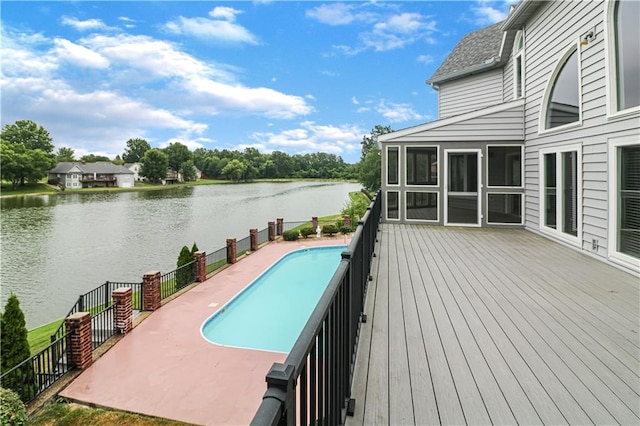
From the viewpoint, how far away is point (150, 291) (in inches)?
362

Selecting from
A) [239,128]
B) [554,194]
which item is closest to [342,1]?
[554,194]

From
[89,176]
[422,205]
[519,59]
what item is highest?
[89,176]

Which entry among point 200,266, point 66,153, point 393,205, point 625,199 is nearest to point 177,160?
point 66,153

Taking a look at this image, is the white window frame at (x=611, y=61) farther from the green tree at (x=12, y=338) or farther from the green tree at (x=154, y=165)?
the green tree at (x=154, y=165)

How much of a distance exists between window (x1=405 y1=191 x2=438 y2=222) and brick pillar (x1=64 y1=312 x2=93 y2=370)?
7.44 m

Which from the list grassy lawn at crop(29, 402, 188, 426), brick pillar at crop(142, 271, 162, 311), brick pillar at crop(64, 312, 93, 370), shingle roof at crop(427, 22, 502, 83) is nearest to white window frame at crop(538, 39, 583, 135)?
shingle roof at crop(427, 22, 502, 83)

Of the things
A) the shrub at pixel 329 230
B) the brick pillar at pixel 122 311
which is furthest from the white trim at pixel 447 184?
the shrub at pixel 329 230

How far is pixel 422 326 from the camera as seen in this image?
3133 mm

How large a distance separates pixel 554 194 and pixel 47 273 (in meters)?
19.4

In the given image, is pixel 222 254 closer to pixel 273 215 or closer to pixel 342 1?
pixel 342 1

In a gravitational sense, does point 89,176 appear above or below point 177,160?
below

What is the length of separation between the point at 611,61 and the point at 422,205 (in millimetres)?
4907

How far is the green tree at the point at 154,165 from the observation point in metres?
73.2

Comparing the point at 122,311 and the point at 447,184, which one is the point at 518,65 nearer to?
the point at 447,184
